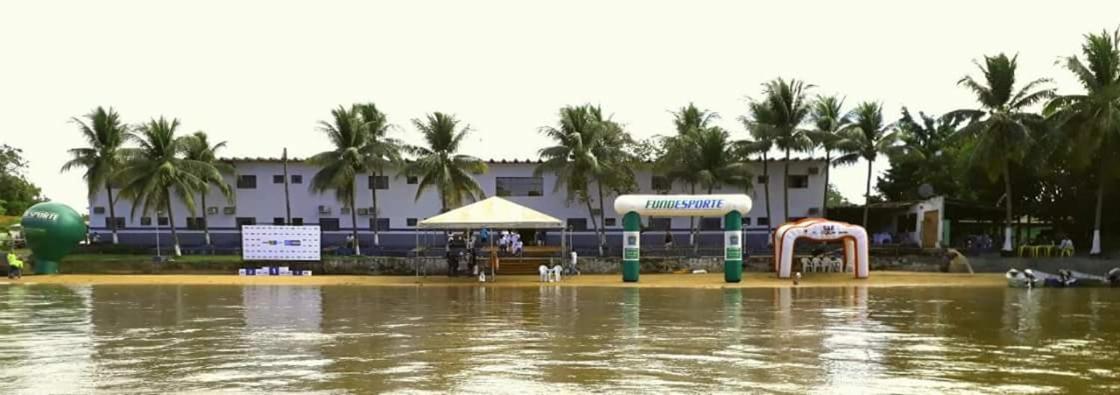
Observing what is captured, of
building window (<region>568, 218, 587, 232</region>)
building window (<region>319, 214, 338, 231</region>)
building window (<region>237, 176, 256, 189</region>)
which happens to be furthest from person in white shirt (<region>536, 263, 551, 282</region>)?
building window (<region>237, 176, 256, 189</region>)

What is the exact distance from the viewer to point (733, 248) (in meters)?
31.2

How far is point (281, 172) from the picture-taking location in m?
47.3

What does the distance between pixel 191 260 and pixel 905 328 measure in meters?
32.7

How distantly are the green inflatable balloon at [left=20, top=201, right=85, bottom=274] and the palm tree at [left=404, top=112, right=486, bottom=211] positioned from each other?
600 inches

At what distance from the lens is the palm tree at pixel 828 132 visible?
144 ft

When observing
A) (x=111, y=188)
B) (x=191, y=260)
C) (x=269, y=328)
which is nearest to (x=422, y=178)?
(x=191, y=260)

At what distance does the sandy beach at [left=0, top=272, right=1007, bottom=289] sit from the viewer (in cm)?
3047

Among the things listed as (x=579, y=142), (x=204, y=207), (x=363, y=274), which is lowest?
(x=363, y=274)

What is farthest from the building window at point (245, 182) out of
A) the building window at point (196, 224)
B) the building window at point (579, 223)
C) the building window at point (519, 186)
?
the building window at point (579, 223)

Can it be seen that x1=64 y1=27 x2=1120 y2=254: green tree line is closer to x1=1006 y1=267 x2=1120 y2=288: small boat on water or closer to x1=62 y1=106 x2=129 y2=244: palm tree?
x1=62 y1=106 x2=129 y2=244: palm tree

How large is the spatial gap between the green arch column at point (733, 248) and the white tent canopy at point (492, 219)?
6.06m

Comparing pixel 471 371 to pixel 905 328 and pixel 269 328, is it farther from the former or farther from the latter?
pixel 905 328

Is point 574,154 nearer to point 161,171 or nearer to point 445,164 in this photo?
point 445,164

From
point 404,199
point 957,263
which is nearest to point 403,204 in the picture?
point 404,199
